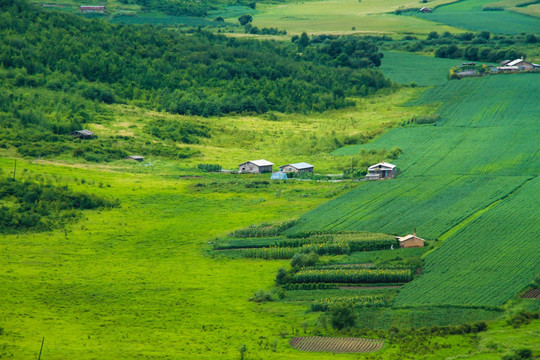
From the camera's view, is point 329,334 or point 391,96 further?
point 391,96

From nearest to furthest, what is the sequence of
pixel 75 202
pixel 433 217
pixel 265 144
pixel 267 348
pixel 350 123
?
pixel 267 348, pixel 433 217, pixel 75 202, pixel 265 144, pixel 350 123

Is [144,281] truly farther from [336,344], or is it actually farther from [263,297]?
[336,344]

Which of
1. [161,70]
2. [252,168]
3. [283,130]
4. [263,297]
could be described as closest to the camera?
[263,297]

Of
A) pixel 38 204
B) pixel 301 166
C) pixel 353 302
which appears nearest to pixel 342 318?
pixel 353 302

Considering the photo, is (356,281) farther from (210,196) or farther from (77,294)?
(210,196)

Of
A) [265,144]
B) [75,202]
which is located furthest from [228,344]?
[265,144]

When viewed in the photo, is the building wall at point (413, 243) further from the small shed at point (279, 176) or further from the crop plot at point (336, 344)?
the small shed at point (279, 176)
